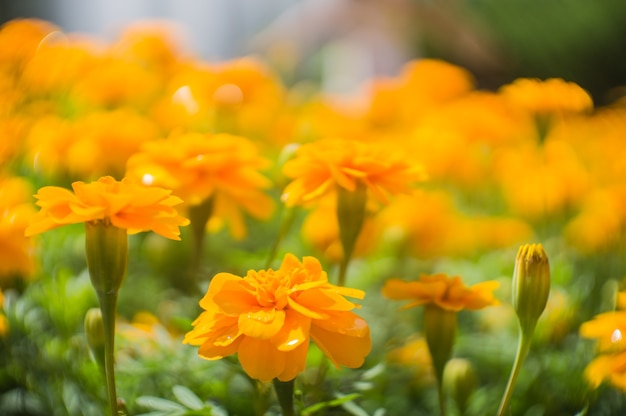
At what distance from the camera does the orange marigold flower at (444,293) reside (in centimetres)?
44

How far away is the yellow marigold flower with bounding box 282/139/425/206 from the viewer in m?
0.46

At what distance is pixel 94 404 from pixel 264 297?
0.19 m

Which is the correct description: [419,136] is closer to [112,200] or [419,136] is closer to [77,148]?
[77,148]

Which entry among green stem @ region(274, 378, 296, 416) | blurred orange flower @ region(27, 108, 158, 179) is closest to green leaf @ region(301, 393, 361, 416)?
green stem @ region(274, 378, 296, 416)

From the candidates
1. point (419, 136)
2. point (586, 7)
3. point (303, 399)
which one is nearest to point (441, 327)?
point (303, 399)

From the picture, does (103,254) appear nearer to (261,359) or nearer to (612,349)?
(261,359)

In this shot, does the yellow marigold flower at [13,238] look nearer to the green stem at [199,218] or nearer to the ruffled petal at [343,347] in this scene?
the green stem at [199,218]

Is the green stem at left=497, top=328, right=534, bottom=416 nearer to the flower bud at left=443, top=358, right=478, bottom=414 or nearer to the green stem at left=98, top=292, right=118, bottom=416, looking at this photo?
the flower bud at left=443, top=358, right=478, bottom=414

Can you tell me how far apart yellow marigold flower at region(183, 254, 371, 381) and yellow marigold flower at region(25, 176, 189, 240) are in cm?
5

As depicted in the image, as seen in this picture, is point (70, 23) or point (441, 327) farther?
point (70, 23)

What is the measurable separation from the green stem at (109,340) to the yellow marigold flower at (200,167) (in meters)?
0.11

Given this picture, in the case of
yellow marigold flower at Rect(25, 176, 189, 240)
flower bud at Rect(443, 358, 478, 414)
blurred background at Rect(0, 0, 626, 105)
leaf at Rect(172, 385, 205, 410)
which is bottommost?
blurred background at Rect(0, 0, 626, 105)

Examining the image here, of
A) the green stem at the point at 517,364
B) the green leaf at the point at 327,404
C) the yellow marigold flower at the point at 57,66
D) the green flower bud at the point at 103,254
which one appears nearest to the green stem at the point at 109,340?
the green flower bud at the point at 103,254

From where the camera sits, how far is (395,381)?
1.89 feet
